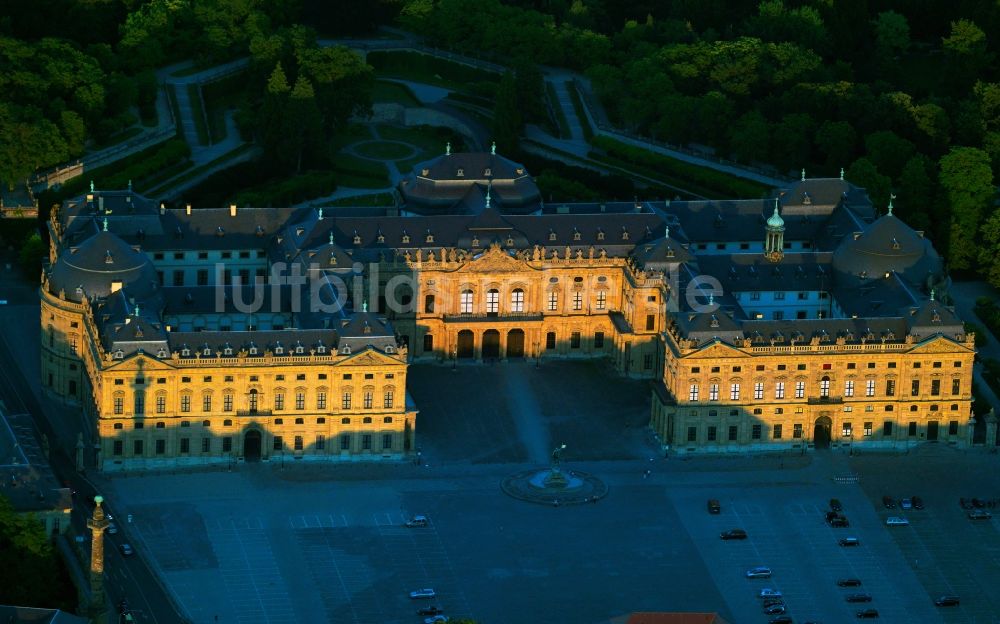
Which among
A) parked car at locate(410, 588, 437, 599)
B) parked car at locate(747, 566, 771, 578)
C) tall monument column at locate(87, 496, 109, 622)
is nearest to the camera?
tall monument column at locate(87, 496, 109, 622)

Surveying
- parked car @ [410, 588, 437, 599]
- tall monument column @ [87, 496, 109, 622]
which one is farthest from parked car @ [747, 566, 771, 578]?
tall monument column @ [87, 496, 109, 622]

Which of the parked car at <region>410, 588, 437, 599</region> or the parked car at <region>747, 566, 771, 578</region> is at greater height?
the parked car at <region>747, 566, 771, 578</region>

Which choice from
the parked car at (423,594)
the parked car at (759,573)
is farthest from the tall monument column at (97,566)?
the parked car at (759,573)

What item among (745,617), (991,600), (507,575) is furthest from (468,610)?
(991,600)

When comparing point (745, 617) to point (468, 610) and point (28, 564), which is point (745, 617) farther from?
point (28, 564)

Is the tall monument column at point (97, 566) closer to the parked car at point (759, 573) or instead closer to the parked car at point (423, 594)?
the parked car at point (423, 594)

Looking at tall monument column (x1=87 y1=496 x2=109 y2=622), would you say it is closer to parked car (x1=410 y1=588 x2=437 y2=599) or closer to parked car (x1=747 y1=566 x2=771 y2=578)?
parked car (x1=410 y1=588 x2=437 y2=599)

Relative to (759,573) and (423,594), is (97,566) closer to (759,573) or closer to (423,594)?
(423,594)

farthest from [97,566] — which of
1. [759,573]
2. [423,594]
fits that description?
[759,573]

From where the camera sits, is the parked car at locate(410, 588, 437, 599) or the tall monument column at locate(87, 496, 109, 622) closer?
the tall monument column at locate(87, 496, 109, 622)

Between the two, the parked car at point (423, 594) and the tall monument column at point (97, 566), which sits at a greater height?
the tall monument column at point (97, 566)
